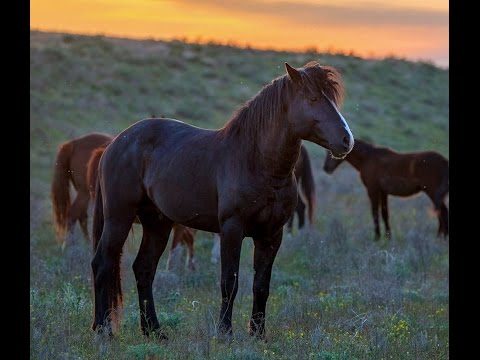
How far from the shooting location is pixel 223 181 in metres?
6.38

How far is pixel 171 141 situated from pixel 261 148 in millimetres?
1017

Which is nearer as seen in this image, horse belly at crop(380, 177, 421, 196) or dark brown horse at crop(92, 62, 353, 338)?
dark brown horse at crop(92, 62, 353, 338)

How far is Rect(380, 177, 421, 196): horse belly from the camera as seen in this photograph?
15.2 m

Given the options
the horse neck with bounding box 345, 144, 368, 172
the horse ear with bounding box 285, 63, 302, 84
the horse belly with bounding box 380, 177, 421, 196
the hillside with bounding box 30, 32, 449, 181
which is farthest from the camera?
the hillside with bounding box 30, 32, 449, 181

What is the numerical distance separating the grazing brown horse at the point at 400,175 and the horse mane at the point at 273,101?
825 centimetres

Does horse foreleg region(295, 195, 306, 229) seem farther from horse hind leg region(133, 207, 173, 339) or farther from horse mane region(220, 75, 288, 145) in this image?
horse mane region(220, 75, 288, 145)

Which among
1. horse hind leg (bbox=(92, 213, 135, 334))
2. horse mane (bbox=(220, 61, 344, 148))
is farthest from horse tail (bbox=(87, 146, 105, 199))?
horse mane (bbox=(220, 61, 344, 148))

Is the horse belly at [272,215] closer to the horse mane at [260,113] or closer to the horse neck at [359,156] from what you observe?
the horse mane at [260,113]

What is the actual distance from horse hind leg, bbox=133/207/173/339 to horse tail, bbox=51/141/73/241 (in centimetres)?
623

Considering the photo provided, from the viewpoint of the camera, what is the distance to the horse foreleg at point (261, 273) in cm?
650

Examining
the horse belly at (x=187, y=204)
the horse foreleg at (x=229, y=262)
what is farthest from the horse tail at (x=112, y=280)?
the horse foreleg at (x=229, y=262)
